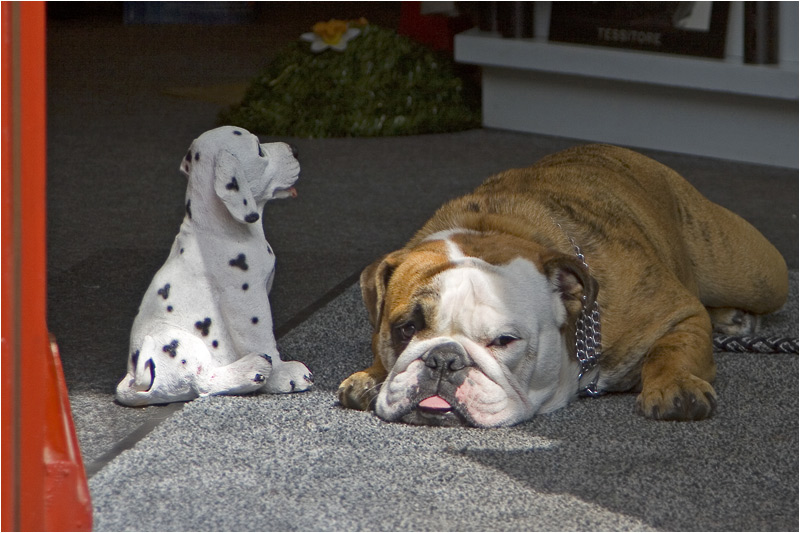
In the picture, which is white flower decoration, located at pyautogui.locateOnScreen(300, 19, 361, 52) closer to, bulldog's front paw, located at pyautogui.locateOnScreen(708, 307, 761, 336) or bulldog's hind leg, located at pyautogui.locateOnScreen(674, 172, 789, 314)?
bulldog's hind leg, located at pyautogui.locateOnScreen(674, 172, 789, 314)

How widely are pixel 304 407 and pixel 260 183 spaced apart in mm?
608

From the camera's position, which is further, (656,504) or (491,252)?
(491,252)

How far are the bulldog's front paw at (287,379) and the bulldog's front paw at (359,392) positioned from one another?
140mm

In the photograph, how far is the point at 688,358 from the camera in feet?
9.11

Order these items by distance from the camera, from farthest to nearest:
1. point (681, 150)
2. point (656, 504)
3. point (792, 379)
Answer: point (681, 150)
point (792, 379)
point (656, 504)

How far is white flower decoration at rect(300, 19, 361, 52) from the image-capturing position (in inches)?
279

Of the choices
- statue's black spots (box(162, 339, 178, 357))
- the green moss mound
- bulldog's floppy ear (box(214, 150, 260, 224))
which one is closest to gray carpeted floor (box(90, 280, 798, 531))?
statue's black spots (box(162, 339, 178, 357))

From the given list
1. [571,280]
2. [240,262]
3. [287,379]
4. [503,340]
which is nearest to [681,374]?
[571,280]

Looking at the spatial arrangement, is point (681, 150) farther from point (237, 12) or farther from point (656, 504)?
point (237, 12)

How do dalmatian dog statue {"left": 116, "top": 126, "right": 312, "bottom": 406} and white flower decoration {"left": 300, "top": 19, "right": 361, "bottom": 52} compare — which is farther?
white flower decoration {"left": 300, "top": 19, "right": 361, "bottom": 52}

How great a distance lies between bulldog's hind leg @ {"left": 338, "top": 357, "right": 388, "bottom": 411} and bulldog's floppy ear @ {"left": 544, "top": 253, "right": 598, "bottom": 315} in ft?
1.75

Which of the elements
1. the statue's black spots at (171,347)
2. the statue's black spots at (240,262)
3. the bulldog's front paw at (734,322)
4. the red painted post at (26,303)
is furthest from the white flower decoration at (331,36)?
the red painted post at (26,303)

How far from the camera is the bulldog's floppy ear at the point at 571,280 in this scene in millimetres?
2621

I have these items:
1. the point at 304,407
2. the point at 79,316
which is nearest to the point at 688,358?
the point at 304,407
